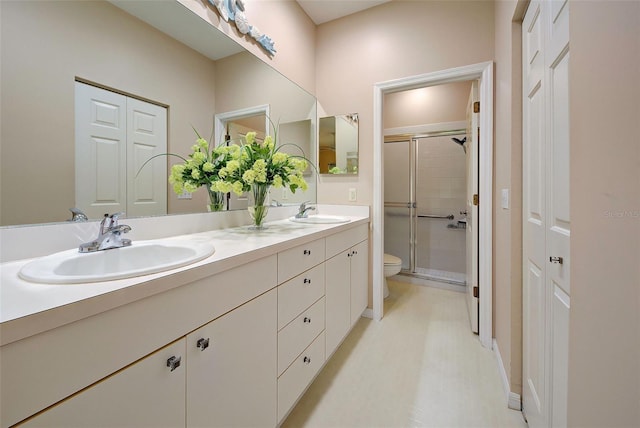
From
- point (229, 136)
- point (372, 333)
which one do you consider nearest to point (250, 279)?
point (229, 136)

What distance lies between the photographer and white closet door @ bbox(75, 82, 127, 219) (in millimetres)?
931

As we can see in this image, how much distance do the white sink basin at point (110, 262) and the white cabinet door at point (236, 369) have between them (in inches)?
8.9

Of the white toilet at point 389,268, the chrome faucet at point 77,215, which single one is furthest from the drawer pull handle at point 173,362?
the white toilet at point 389,268

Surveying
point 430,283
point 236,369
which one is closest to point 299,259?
point 236,369

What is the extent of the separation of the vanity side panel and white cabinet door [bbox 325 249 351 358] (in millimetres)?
821

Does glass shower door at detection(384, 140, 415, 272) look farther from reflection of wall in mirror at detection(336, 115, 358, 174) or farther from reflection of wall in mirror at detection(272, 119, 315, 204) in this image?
reflection of wall in mirror at detection(272, 119, 315, 204)

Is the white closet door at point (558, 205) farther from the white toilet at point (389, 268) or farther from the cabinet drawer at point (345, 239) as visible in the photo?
the white toilet at point (389, 268)

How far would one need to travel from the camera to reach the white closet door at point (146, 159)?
3.55ft

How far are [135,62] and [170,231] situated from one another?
0.72 metres

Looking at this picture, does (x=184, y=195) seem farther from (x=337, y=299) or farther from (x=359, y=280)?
(x=359, y=280)

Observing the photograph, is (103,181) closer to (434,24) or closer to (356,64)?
(356,64)

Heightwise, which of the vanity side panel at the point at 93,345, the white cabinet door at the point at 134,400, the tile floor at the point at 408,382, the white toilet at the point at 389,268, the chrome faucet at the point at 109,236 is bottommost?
the tile floor at the point at 408,382

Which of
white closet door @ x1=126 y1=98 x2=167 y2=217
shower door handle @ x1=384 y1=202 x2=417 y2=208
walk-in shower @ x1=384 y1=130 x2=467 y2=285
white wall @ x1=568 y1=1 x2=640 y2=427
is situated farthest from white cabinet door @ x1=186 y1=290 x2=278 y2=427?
shower door handle @ x1=384 y1=202 x2=417 y2=208

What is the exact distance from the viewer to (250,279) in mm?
915
